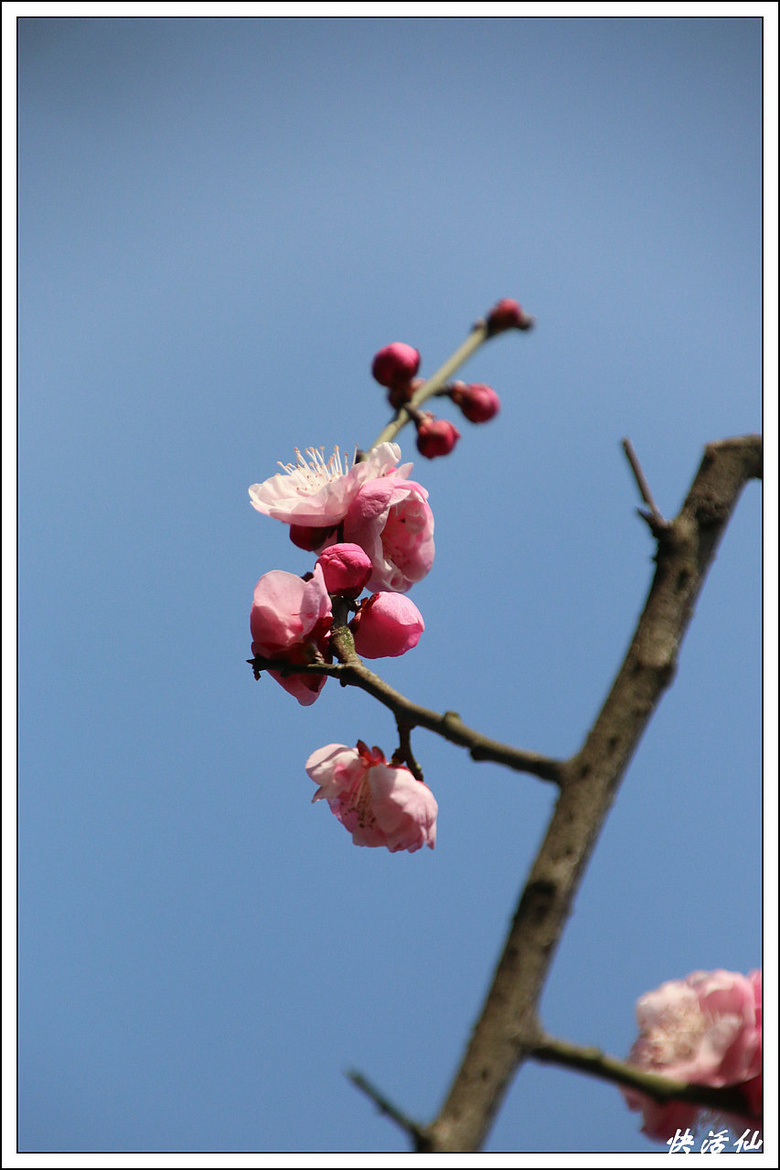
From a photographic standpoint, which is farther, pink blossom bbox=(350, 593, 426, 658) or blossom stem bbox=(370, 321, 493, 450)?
blossom stem bbox=(370, 321, 493, 450)

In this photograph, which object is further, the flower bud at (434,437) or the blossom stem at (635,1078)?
the flower bud at (434,437)

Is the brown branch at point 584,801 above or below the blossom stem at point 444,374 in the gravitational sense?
below

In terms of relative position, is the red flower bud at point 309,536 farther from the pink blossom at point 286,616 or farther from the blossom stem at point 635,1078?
→ the blossom stem at point 635,1078

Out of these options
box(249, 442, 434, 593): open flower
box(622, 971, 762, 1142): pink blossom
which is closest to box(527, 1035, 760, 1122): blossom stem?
box(622, 971, 762, 1142): pink blossom

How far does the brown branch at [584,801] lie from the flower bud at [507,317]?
1.03 metres

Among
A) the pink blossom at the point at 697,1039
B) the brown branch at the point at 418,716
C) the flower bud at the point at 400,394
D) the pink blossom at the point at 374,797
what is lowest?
the pink blossom at the point at 697,1039

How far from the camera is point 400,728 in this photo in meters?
0.73

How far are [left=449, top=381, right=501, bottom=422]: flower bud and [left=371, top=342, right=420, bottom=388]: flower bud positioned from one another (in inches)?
5.8

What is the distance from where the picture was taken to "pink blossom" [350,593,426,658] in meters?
0.94

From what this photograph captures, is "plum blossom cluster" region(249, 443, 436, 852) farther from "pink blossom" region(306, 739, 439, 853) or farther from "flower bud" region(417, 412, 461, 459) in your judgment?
"flower bud" region(417, 412, 461, 459)

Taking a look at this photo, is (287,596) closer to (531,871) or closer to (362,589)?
(362,589)

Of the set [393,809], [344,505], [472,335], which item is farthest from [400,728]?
[472,335]

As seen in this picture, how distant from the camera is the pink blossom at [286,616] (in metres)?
0.80

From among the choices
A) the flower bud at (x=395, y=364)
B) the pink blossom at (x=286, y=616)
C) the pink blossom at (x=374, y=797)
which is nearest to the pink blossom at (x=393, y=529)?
the pink blossom at (x=286, y=616)
